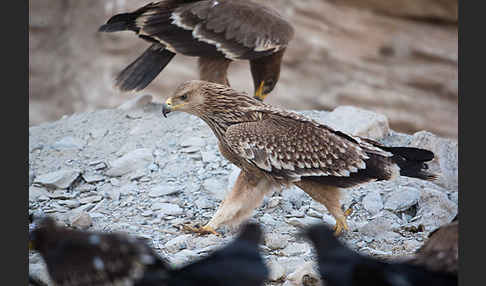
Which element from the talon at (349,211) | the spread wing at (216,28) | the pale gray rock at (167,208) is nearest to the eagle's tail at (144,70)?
the spread wing at (216,28)

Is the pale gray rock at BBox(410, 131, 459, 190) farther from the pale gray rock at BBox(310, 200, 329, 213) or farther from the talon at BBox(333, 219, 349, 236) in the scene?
the talon at BBox(333, 219, 349, 236)

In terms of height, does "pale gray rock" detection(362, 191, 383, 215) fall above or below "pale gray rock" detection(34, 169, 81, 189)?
above

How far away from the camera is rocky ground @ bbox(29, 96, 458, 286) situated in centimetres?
341

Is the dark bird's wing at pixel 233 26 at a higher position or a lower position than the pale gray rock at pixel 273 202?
higher

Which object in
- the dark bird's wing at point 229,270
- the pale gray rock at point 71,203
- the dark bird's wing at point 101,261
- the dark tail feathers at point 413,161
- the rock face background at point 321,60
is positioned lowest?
→ the rock face background at point 321,60

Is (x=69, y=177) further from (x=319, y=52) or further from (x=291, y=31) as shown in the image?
(x=319, y=52)

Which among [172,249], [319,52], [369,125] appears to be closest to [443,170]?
[369,125]

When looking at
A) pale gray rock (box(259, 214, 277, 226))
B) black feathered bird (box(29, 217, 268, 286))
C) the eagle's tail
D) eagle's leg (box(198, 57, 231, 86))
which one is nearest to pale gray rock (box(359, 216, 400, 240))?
pale gray rock (box(259, 214, 277, 226))

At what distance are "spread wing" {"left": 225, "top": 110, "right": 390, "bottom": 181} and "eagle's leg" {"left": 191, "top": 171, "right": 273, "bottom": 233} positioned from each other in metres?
0.18

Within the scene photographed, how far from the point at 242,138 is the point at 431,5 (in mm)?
7399

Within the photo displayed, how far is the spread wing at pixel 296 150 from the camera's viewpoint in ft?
10.8

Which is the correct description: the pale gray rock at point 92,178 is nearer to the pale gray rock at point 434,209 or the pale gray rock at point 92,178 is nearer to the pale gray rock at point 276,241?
the pale gray rock at point 276,241

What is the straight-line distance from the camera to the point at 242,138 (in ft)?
10.9

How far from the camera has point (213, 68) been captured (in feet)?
16.7
